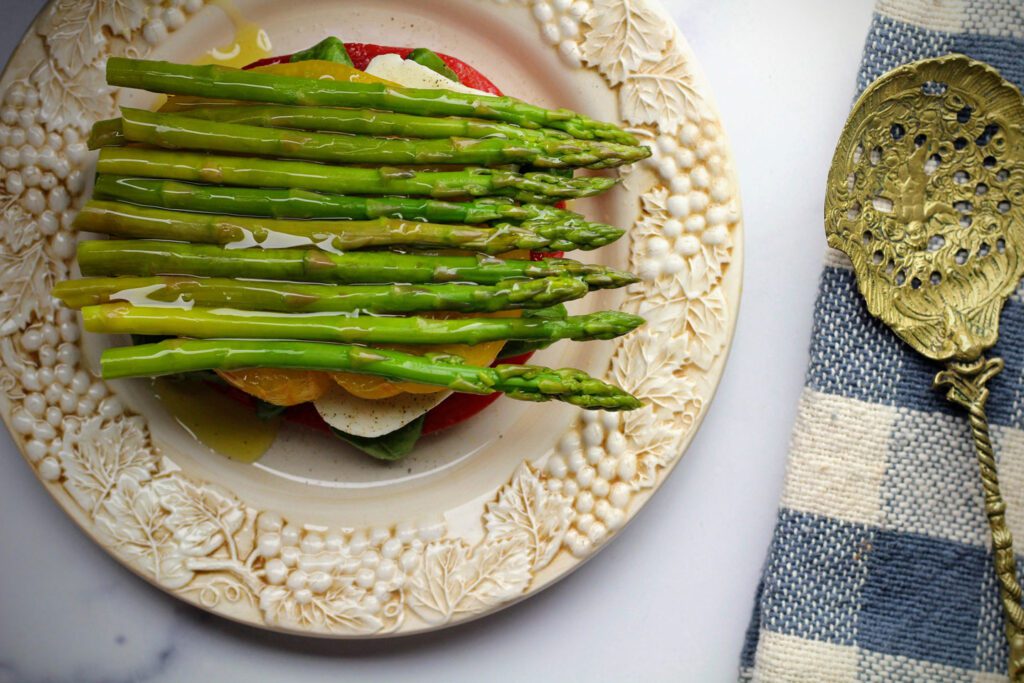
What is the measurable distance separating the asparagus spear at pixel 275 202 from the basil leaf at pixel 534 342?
285 millimetres

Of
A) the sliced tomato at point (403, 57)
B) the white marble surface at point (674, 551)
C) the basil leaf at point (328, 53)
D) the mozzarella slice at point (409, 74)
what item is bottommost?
the white marble surface at point (674, 551)

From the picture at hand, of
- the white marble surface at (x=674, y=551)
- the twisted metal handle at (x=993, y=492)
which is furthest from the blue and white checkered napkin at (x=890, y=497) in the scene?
the white marble surface at (x=674, y=551)

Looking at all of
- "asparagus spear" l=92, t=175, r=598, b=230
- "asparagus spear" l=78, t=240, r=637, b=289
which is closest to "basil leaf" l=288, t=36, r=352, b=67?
"asparagus spear" l=92, t=175, r=598, b=230

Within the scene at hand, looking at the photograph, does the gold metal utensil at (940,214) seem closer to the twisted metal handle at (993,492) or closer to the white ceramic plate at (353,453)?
the twisted metal handle at (993,492)

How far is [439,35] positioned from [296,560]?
65.2 inches

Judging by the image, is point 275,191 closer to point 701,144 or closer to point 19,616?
point 701,144

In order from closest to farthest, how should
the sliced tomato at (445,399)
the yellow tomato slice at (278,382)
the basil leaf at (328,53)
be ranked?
the yellow tomato slice at (278,382) < the basil leaf at (328,53) < the sliced tomato at (445,399)

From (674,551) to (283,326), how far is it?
1.38 meters

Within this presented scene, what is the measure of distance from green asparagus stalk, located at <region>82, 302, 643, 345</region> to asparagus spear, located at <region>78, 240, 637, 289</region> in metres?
0.10

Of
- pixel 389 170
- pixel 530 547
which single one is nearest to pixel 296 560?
pixel 530 547

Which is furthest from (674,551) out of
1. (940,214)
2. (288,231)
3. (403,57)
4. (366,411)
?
(403,57)

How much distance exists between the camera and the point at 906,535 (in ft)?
8.10

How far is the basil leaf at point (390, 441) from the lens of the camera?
2.42 meters

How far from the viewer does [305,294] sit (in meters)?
2.13
